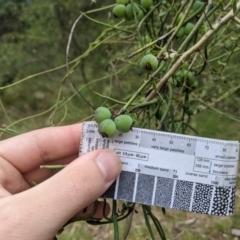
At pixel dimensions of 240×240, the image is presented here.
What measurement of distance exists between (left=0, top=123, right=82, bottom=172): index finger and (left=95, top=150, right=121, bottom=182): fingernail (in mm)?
290

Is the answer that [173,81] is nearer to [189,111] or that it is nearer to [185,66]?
[185,66]

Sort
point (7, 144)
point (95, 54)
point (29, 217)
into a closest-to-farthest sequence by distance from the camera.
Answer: point (29, 217)
point (7, 144)
point (95, 54)

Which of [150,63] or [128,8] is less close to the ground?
[128,8]

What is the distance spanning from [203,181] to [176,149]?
73 mm

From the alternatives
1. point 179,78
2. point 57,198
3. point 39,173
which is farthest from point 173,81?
point 39,173

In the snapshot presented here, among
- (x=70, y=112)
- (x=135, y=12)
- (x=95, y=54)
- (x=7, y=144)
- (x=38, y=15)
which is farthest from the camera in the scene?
(x=38, y=15)

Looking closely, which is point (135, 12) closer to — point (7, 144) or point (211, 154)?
point (211, 154)

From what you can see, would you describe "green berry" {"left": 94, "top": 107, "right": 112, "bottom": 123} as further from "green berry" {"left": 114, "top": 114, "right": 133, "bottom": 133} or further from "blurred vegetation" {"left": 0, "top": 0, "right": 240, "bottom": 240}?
"blurred vegetation" {"left": 0, "top": 0, "right": 240, "bottom": 240}

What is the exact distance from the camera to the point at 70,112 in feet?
9.20

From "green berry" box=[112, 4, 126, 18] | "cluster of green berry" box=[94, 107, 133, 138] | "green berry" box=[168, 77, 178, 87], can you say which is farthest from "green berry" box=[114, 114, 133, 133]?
"green berry" box=[112, 4, 126, 18]

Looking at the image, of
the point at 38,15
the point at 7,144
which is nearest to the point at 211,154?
the point at 7,144

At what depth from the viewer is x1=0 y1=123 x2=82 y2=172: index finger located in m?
1.02

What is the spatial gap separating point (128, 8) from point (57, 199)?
42 cm

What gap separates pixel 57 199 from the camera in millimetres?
725
